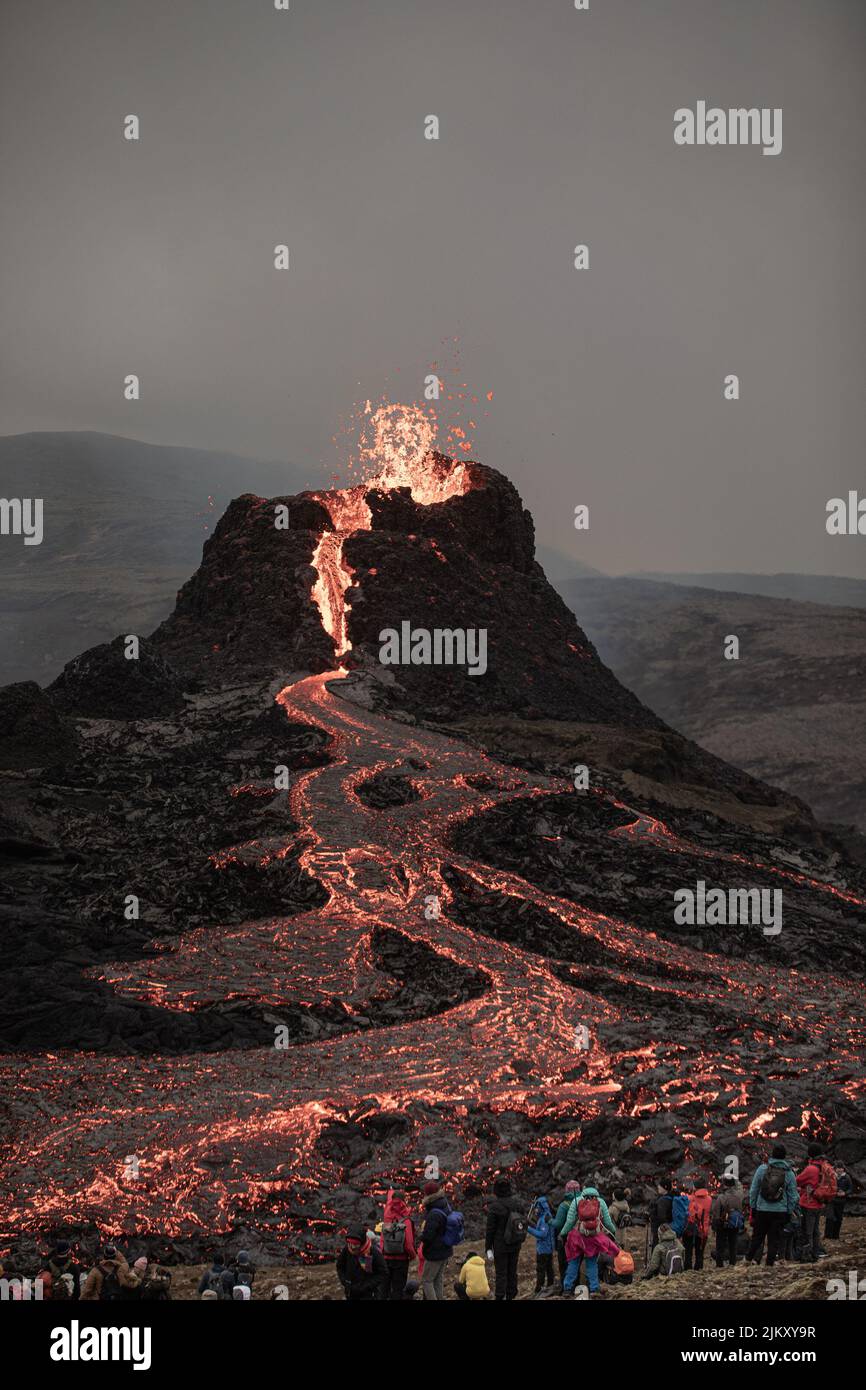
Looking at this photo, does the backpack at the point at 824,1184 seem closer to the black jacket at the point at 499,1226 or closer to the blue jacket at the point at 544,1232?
the blue jacket at the point at 544,1232

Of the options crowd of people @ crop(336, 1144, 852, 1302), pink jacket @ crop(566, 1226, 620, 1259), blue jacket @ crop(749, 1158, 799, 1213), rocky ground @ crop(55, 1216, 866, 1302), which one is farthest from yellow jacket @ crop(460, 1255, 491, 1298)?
blue jacket @ crop(749, 1158, 799, 1213)

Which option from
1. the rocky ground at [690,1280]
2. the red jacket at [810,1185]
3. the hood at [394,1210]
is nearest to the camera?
the rocky ground at [690,1280]

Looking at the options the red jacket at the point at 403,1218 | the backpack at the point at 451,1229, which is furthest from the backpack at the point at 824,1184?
the red jacket at the point at 403,1218

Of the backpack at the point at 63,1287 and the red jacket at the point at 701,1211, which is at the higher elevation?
the red jacket at the point at 701,1211

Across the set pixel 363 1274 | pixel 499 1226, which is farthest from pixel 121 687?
pixel 363 1274

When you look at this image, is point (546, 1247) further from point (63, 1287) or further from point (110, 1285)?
point (63, 1287)

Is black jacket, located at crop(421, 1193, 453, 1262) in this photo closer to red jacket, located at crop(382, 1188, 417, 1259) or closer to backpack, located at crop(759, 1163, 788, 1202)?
red jacket, located at crop(382, 1188, 417, 1259)

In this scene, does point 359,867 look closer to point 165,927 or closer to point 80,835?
point 165,927
